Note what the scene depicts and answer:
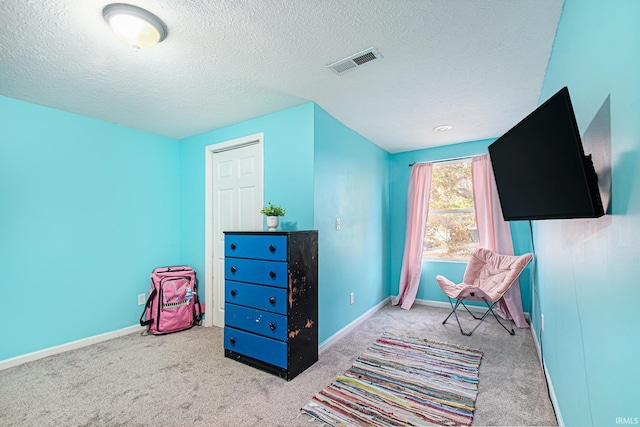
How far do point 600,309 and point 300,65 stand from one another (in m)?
2.03

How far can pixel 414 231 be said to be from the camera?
4141mm

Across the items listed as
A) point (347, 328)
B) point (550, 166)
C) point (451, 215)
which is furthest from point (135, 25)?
point (451, 215)

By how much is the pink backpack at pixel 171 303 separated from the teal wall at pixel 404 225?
9.30 ft

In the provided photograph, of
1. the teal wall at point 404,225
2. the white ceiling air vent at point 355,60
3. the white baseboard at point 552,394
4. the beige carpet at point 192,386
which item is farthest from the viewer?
the teal wall at point 404,225

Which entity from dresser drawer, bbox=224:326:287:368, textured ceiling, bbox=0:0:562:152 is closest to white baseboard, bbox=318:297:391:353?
dresser drawer, bbox=224:326:287:368

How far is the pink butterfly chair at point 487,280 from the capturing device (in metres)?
2.90

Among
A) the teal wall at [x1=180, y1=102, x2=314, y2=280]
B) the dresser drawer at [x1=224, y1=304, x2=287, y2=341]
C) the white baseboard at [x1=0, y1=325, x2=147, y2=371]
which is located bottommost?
the white baseboard at [x1=0, y1=325, x2=147, y2=371]

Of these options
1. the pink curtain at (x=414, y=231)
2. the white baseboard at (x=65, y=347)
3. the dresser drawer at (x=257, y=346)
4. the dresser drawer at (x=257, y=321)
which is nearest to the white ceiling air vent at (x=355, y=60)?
the dresser drawer at (x=257, y=321)

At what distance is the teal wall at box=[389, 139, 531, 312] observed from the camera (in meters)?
3.53

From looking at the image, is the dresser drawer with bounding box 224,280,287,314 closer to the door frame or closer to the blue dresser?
the blue dresser

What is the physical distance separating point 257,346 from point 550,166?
225cm

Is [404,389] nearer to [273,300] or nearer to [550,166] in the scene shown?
[273,300]

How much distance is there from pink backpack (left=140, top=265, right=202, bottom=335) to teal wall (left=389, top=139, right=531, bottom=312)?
9.30 feet

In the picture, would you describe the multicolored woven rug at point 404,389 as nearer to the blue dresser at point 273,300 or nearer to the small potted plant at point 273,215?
the blue dresser at point 273,300
